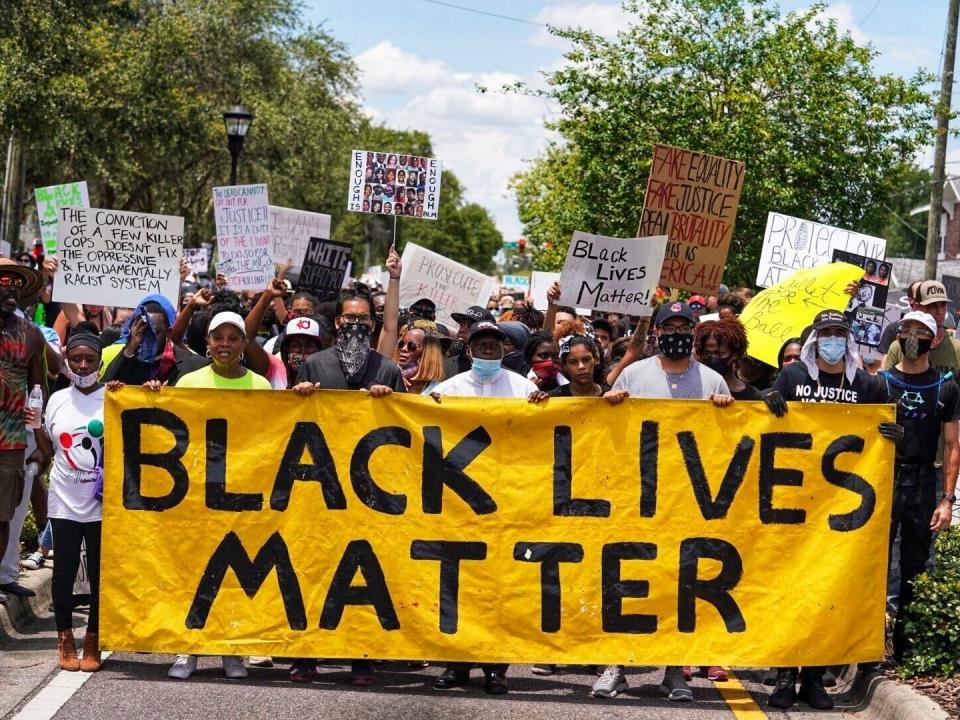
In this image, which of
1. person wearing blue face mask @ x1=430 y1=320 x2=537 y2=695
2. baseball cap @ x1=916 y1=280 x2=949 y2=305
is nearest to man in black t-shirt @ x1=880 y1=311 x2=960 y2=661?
baseball cap @ x1=916 y1=280 x2=949 y2=305

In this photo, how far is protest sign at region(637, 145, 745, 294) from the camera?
11.6m

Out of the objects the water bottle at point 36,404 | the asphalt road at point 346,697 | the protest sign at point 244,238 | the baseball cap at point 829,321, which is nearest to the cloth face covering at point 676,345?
the baseball cap at point 829,321

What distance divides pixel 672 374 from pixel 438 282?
Result: 7020 millimetres

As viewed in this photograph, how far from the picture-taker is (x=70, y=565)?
7.41 meters

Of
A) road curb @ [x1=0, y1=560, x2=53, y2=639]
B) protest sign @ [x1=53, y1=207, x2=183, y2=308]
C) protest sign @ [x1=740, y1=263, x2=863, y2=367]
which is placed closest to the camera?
road curb @ [x1=0, y1=560, x2=53, y2=639]

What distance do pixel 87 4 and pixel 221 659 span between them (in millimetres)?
16662

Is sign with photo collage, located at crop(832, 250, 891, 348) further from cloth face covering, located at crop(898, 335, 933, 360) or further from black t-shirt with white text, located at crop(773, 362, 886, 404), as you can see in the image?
black t-shirt with white text, located at crop(773, 362, 886, 404)

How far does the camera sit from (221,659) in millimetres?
7746

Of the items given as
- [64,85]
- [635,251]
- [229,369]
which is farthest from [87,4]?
[229,369]

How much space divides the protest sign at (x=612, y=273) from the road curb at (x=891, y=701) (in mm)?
3910

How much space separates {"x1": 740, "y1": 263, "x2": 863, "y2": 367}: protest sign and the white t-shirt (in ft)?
15.8

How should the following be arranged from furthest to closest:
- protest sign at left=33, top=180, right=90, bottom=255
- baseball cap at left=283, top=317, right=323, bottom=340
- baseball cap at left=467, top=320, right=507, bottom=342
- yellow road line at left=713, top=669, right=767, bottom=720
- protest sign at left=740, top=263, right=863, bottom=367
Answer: protest sign at left=33, top=180, right=90, bottom=255
protest sign at left=740, top=263, right=863, bottom=367
baseball cap at left=283, top=317, right=323, bottom=340
baseball cap at left=467, top=320, right=507, bottom=342
yellow road line at left=713, top=669, right=767, bottom=720

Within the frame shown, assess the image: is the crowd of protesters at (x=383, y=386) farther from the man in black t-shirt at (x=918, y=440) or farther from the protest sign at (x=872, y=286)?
the protest sign at (x=872, y=286)

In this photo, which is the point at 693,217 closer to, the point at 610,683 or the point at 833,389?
the point at 833,389
